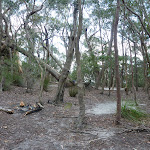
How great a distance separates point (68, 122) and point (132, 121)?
1.82m

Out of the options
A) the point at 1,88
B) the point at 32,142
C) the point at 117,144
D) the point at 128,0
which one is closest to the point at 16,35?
the point at 1,88

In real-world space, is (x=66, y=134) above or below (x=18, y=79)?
below

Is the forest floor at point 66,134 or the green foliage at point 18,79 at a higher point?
the green foliage at point 18,79

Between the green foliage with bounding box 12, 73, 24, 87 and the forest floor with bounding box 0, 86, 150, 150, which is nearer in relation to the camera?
the forest floor with bounding box 0, 86, 150, 150

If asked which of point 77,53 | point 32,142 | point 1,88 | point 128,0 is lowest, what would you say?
point 32,142

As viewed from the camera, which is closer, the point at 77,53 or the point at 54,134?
the point at 54,134

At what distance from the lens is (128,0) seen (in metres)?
6.57

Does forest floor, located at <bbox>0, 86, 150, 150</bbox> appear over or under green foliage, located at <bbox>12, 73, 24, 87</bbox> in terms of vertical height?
under

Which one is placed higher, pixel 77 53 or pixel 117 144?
pixel 77 53

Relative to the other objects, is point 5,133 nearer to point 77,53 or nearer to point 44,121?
point 44,121

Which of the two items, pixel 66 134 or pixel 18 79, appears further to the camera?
pixel 18 79

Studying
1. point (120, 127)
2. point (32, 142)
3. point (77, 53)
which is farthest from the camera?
point (77, 53)

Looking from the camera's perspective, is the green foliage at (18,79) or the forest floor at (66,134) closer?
the forest floor at (66,134)

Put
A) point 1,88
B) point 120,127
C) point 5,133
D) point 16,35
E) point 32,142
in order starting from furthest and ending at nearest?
point 16,35, point 1,88, point 120,127, point 5,133, point 32,142
